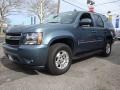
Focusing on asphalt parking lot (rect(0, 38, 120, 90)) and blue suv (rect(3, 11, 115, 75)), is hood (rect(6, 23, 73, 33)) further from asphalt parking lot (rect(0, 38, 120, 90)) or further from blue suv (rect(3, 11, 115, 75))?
asphalt parking lot (rect(0, 38, 120, 90))

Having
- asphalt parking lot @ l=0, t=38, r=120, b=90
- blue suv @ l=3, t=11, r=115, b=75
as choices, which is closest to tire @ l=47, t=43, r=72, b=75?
blue suv @ l=3, t=11, r=115, b=75

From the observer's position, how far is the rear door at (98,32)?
22.6 ft

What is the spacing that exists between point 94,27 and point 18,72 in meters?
2.88

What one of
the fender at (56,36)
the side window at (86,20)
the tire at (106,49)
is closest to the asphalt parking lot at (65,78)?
the fender at (56,36)

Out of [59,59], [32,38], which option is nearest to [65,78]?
[59,59]

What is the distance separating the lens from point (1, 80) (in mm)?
4871

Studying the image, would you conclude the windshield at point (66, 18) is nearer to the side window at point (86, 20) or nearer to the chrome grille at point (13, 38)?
the side window at point (86, 20)

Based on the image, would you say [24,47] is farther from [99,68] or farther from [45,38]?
[99,68]

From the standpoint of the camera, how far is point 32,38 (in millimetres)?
4902

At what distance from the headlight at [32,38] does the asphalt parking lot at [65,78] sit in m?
0.89

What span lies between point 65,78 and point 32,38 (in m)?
1.27

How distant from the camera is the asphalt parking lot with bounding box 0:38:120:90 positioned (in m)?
4.48

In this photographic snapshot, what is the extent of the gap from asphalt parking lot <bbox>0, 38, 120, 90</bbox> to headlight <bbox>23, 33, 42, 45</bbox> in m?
0.89

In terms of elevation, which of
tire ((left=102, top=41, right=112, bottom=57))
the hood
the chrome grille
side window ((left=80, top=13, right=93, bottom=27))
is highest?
side window ((left=80, top=13, right=93, bottom=27))
